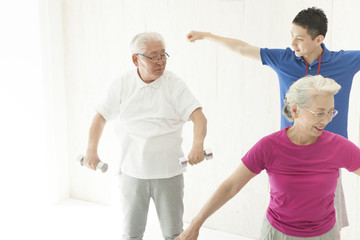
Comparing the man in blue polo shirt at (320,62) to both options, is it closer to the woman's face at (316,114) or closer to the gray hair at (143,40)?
the woman's face at (316,114)

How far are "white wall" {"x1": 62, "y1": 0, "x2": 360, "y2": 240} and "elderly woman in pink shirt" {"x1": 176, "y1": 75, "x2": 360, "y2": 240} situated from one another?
1.22m

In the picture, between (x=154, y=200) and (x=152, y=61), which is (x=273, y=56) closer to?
(x=152, y=61)

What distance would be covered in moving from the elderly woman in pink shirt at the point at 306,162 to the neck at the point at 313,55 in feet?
1.74

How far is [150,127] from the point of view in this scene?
2.33 metres

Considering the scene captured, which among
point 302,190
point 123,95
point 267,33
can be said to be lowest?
point 302,190

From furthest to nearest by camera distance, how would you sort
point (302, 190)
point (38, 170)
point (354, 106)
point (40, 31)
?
point (38, 170) < point (40, 31) < point (354, 106) < point (302, 190)

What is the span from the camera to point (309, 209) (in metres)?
1.68

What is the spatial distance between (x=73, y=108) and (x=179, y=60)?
1.21m

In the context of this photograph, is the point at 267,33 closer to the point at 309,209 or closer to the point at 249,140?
the point at 249,140

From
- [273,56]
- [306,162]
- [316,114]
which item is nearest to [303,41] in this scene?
[273,56]

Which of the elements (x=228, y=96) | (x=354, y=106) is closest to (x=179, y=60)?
(x=228, y=96)

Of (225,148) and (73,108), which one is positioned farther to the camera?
(73,108)

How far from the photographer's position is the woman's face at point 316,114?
5.42 feet

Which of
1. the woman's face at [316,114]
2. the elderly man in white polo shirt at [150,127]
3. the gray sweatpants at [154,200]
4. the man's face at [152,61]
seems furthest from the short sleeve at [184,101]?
the woman's face at [316,114]
